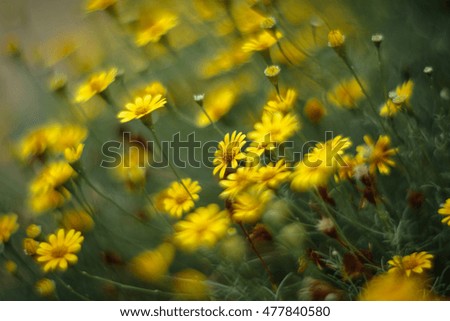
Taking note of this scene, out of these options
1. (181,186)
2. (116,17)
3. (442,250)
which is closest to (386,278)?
(442,250)

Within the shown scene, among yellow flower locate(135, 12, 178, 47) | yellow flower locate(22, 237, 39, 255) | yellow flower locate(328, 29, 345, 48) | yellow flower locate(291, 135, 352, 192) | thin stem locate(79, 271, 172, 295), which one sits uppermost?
yellow flower locate(135, 12, 178, 47)

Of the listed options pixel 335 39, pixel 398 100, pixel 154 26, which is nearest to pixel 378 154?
pixel 398 100

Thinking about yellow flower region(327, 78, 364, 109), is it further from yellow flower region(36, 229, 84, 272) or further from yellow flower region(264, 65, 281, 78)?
yellow flower region(36, 229, 84, 272)

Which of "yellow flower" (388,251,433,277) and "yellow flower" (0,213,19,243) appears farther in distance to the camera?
"yellow flower" (0,213,19,243)

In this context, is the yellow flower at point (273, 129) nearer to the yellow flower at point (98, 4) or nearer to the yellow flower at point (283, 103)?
the yellow flower at point (283, 103)

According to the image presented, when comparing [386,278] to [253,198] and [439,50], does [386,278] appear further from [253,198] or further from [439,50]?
[439,50]

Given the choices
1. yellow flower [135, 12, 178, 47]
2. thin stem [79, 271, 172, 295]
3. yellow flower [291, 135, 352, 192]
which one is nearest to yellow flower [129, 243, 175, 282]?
thin stem [79, 271, 172, 295]

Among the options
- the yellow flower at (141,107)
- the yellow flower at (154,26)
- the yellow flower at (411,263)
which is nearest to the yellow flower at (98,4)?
the yellow flower at (154,26)

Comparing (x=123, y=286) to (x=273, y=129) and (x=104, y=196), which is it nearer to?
(x=104, y=196)
